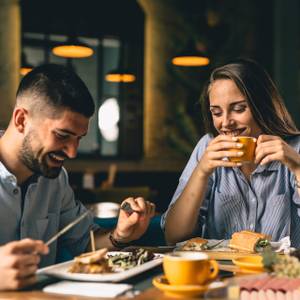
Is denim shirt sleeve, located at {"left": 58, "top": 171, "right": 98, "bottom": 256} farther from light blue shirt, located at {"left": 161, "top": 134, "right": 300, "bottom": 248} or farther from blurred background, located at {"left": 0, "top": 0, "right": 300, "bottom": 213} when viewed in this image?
blurred background, located at {"left": 0, "top": 0, "right": 300, "bottom": 213}

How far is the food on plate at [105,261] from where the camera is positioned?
1661 mm

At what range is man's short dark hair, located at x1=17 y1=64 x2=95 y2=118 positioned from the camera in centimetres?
198

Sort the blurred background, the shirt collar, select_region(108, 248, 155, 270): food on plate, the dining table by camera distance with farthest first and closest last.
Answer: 1. the blurred background
2. the shirt collar
3. select_region(108, 248, 155, 270): food on plate
4. the dining table

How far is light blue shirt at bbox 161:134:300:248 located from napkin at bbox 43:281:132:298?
1.12 meters

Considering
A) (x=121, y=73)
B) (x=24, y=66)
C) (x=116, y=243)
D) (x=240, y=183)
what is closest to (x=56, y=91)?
(x=116, y=243)

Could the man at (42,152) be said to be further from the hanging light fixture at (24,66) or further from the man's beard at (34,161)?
the hanging light fixture at (24,66)

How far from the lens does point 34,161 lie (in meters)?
1.99

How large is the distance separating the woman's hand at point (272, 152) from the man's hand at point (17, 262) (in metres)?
1.06

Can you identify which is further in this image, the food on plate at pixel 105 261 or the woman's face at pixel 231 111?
the woman's face at pixel 231 111

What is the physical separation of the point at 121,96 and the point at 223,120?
788cm

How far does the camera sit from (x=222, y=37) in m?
10.6

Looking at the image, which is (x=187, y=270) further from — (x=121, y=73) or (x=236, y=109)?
(x=121, y=73)

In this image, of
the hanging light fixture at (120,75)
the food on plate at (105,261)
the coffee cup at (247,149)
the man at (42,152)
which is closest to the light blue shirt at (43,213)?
the man at (42,152)

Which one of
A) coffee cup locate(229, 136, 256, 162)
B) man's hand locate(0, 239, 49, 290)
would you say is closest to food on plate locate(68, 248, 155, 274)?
man's hand locate(0, 239, 49, 290)
